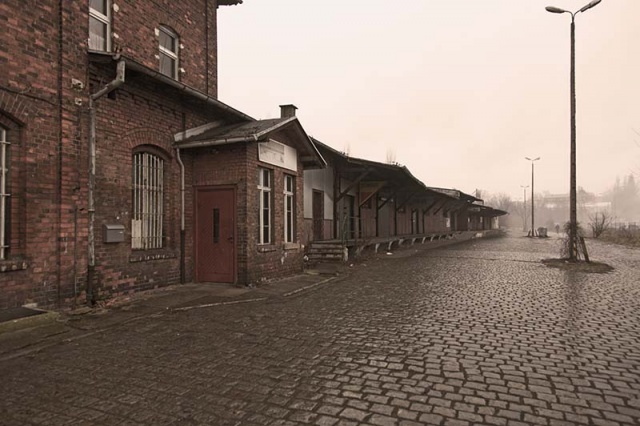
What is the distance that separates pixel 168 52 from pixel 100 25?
2008 millimetres

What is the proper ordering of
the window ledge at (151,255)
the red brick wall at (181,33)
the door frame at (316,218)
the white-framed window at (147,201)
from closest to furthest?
the window ledge at (151,255)
the white-framed window at (147,201)
the red brick wall at (181,33)
the door frame at (316,218)

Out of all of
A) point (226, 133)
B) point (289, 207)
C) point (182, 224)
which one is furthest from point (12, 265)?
point (289, 207)

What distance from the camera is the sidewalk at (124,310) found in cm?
504

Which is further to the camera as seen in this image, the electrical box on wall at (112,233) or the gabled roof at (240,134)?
the gabled roof at (240,134)

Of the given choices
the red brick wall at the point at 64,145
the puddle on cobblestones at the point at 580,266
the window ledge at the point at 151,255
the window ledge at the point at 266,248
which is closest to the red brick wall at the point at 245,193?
the window ledge at the point at 266,248

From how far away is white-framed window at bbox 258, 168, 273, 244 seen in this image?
9.88 meters

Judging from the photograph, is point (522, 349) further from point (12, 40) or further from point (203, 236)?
point (12, 40)

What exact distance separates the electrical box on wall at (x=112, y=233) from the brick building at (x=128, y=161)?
21mm

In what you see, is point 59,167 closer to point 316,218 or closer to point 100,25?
point 100,25

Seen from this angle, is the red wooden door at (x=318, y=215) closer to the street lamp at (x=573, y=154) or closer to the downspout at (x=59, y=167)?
the street lamp at (x=573, y=154)

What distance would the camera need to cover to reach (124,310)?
6648 millimetres

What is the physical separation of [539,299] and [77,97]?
9.25 m

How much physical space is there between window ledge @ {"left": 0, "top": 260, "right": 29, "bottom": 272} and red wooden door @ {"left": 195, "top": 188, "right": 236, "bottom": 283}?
12.7 feet

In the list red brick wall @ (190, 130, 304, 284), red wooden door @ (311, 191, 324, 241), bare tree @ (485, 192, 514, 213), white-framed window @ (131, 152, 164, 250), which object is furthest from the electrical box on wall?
bare tree @ (485, 192, 514, 213)
